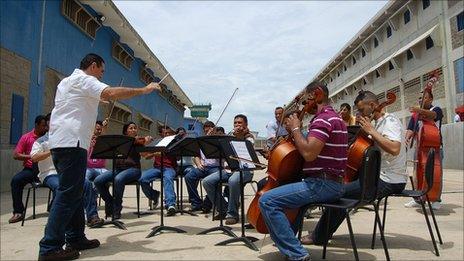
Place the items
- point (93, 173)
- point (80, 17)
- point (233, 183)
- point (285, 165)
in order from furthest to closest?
point (80, 17)
point (93, 173)
point (233, 183)
point (285, 165)

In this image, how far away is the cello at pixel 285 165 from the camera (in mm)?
3490

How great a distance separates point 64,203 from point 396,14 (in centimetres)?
2588

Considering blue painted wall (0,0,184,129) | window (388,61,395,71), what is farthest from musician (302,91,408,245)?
window (388,61,395,71)

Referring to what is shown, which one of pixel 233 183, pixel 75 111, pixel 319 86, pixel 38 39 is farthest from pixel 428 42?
pixel 75 111

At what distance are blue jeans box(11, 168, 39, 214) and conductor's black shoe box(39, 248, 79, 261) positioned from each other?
2589 mm

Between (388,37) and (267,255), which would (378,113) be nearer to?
(267,255)

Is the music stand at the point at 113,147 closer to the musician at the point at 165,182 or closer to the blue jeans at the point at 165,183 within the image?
the musician at the point at 165,182

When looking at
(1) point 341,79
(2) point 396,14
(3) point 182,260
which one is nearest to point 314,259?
(3) point 182,260

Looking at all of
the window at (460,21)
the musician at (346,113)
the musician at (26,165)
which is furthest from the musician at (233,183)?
the window at (460,21)

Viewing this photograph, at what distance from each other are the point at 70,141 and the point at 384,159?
10.6 ft

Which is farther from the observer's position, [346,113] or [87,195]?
[346,113]

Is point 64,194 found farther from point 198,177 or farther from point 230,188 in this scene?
point 198,177

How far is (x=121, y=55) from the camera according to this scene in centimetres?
1903

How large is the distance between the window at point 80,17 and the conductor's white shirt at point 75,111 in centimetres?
993
